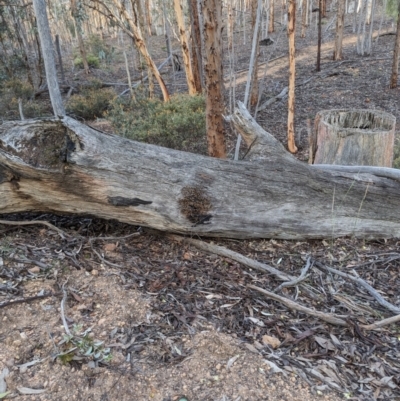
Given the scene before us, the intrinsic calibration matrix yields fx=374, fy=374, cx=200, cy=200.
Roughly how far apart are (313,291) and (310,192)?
0.81 m

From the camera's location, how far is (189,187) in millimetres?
2520

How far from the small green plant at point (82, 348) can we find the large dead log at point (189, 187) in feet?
3.08

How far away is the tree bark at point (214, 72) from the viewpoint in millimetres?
4098

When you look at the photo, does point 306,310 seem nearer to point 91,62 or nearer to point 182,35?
point 182,35

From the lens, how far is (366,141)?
10.5 feet

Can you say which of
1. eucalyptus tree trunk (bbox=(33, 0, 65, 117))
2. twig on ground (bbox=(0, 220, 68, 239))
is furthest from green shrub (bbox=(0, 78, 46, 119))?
twig on ground (bbox=(0, 220, 68, 239))

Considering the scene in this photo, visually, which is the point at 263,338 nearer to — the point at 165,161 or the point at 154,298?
the point at 154,298

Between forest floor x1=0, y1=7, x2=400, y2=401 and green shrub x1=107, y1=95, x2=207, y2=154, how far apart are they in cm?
449

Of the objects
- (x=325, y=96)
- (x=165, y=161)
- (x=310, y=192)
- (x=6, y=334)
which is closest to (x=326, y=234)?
(x=310, y=192)

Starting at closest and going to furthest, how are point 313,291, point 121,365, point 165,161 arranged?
point 121,365
point 313,291
point 165,161

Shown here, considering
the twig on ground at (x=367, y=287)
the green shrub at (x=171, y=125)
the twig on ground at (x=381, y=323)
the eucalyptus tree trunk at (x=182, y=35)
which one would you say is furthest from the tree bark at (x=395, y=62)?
the twig on ground at (x=381, y=323)

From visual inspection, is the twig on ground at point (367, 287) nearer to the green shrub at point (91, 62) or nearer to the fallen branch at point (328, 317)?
the fallen branch at point (328, 317)

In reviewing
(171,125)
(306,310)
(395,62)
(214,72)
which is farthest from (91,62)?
(306,310)

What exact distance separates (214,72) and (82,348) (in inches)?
137
